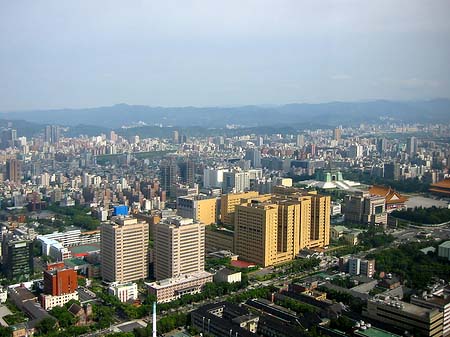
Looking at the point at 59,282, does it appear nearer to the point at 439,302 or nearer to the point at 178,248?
the point at 178,248

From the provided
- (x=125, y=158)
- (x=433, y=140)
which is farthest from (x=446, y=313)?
(x=125, y=158)

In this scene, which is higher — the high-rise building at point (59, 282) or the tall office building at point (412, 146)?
the tall office building at point (412, 146)

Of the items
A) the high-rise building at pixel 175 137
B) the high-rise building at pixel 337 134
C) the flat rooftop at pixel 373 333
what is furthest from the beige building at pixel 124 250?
the high-rise building at pixel 175 137

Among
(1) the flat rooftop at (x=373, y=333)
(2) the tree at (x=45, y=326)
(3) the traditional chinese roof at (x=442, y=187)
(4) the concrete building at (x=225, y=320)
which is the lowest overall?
(2) the tree at (x=45, y=326)

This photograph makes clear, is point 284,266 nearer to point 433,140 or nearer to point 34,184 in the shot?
point 433,140

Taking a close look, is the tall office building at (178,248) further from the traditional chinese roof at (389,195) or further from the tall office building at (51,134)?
the tall office building at (51,134)

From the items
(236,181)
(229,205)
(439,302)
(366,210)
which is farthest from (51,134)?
(439,302)
